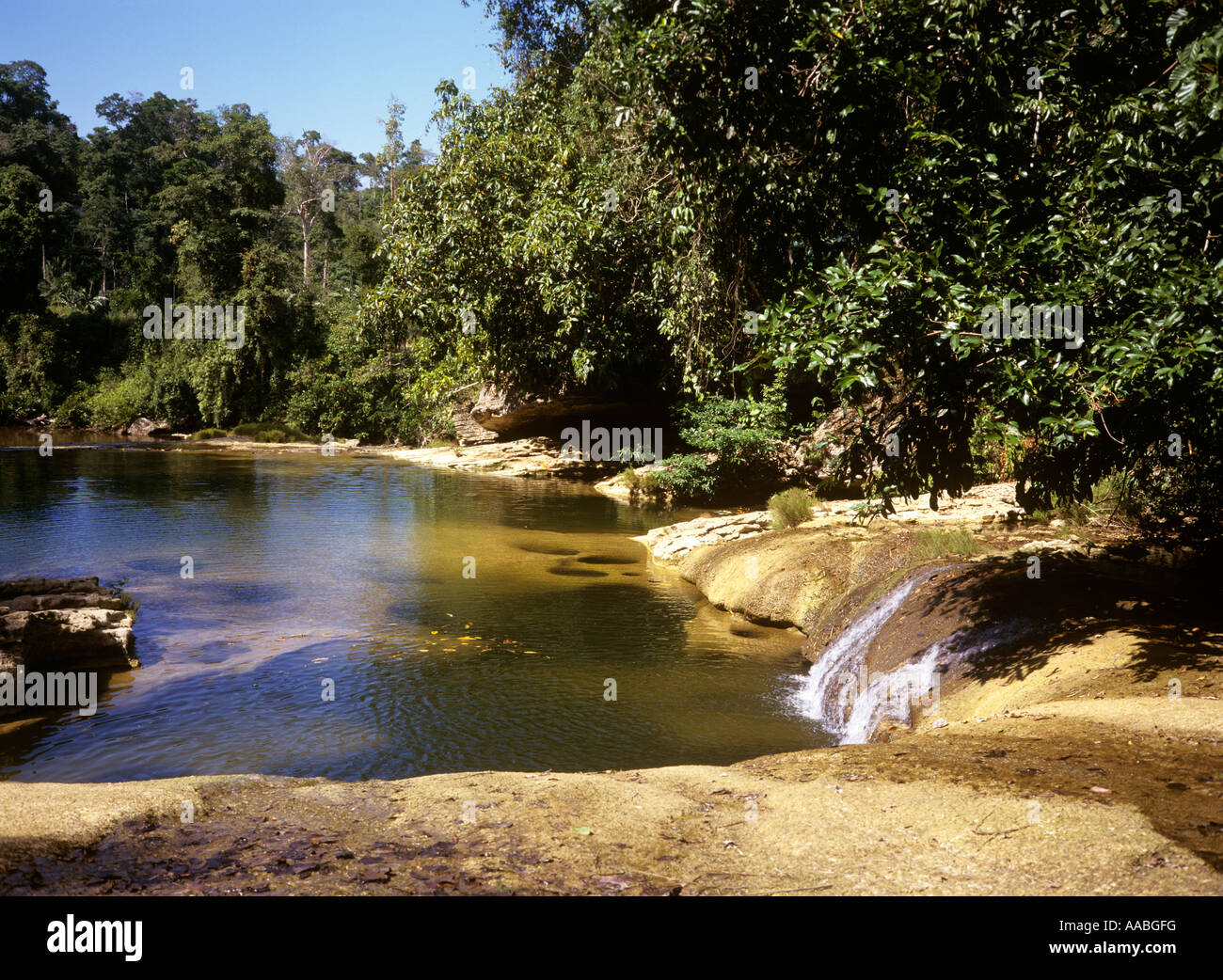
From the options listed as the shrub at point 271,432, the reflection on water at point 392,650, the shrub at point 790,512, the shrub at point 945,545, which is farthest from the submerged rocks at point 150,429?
the shrub at point 945,545

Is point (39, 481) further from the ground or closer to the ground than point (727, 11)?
closer to the ground

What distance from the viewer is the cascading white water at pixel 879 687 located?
955 cm

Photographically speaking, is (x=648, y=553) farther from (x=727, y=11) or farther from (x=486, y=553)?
(x=727, y=11)

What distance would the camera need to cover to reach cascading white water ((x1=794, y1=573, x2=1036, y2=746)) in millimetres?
9555

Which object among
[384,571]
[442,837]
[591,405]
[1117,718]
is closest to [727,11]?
[1117,718]

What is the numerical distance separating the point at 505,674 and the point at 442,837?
6.24m

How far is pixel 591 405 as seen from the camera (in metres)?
32.8

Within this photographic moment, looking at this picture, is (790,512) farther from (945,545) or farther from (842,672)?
(842,672)

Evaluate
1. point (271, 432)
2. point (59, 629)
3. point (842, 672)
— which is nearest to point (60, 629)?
point (59, 629)

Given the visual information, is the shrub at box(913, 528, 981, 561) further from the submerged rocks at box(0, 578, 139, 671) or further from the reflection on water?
the submerged rocks at box(0, 578, 139, 671)

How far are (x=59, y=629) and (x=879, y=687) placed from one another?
10172 millimetres

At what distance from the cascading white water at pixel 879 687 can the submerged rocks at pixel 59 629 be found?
29.1ft

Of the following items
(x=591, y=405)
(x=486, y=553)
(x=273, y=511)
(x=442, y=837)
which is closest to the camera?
(x=442, y=837)

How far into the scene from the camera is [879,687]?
→ 1008 cm
